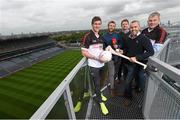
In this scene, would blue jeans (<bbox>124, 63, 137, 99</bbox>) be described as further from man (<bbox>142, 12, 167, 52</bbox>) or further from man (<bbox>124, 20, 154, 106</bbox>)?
man (<bbox>142, 12, 167, 52</bbox>)

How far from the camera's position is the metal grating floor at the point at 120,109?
131 inches

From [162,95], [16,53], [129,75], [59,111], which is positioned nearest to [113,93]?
[129,75]

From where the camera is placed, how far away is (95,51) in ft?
11.2

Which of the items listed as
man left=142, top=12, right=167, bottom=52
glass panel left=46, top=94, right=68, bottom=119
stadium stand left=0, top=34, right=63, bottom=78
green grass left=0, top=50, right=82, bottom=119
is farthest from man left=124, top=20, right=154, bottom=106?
stadium stand left=0, top=34, right=63, bottom=78

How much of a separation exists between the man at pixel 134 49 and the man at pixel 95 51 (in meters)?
0.56

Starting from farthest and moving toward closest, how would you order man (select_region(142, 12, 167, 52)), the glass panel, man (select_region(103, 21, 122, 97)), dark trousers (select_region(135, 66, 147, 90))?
man (select_region(103, 21, 122, 97)) → man (select_region(142, 12, 167, 52)) → dark trousers (select_region(135, 66, 147, 90)) → the glass panel

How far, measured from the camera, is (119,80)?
5078 mm

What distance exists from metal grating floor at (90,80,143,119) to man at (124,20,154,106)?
147 mm

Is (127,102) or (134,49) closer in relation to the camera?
(134,49)

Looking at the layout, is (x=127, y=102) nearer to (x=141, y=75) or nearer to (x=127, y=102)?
(x=127, y=102)

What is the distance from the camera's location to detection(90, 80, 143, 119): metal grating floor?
3328mm

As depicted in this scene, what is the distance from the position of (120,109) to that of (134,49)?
3.85 feet

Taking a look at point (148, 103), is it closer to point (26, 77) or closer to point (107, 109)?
point (107, 109)

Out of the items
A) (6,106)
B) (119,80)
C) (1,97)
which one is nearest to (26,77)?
(1,97)
